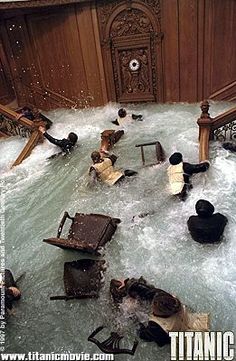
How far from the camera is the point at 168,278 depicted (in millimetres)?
3762

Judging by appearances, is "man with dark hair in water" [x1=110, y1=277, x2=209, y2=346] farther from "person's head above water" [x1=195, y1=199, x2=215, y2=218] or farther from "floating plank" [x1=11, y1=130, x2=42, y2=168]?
"floating plank" [x1=11, y1=130, x2=42, y2=168]

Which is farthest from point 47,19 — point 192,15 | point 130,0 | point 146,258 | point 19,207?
point 146,258

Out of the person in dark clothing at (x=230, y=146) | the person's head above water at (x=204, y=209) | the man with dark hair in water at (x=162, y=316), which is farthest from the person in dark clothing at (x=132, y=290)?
the person in dark clothing at (x=230, y=146)

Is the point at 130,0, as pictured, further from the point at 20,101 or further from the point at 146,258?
the point at 146,258

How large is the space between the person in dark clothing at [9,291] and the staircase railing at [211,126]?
10.8 ft

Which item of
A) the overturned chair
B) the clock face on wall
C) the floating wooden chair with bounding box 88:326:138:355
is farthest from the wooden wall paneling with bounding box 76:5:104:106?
the floating wooden chair with bounding box 88:326:138:355

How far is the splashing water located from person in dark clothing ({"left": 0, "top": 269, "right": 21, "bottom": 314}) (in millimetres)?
112

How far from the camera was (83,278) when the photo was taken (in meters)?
3.78

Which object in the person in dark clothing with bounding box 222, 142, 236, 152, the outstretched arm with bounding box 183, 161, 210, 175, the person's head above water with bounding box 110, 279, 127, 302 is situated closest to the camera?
the person's head above water with bounding box 110, 279, 127, 302

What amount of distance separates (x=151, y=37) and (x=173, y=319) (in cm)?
617

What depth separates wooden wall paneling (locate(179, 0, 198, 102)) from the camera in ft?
22.5

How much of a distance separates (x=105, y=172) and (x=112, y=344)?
9.27ft

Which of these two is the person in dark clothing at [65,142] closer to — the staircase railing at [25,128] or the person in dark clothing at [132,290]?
the staircase railing at [25,128]

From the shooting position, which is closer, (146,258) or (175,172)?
(146,258)
